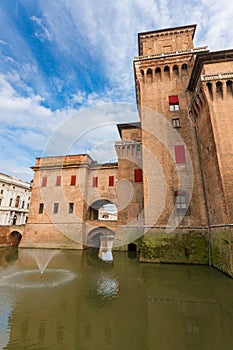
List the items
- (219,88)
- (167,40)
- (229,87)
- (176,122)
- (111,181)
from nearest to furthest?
1. (229,87)
2. (219,88)
3. (176,122)
4. (167,40)
5. (111,181)

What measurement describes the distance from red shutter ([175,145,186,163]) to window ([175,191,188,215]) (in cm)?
282

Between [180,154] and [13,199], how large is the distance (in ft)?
107

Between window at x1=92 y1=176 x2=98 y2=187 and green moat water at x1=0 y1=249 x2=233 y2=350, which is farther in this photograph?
window at x1=92 y1=176 x2=98 y2=187

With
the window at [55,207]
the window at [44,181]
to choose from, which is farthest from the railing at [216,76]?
the window at [44,181]

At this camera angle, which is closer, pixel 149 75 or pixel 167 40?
pixel 149 75

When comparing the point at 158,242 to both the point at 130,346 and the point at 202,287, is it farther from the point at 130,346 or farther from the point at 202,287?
the point at 130,346

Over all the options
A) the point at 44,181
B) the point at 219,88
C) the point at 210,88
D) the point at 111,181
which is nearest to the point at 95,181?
the point at 111,181

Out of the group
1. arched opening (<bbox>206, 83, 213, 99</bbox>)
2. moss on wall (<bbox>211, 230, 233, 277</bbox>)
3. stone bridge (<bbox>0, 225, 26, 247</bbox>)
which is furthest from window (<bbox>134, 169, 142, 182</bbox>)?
stone bridge (<bbox>0, 225, 26, 247</bbox>)

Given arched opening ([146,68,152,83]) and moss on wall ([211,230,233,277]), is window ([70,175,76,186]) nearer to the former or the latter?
arched opening ([146,68,152,83])

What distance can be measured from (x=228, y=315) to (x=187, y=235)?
8143 mm

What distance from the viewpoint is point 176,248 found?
1456 centimetres

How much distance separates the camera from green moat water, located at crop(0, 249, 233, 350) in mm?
5332

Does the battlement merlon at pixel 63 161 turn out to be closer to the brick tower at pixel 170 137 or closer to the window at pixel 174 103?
the brick tower at pixel 170 137

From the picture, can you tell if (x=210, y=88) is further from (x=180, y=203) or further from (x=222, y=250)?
(x=222, y=250)
